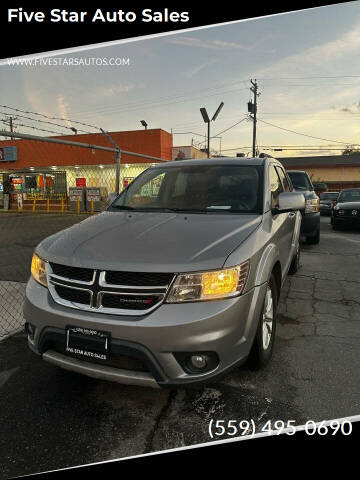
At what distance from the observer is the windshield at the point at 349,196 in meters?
11.9

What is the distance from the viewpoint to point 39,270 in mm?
2410

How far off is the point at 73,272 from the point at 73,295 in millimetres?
146

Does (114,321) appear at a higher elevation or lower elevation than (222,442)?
higher

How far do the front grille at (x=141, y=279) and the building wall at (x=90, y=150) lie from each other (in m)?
19.5

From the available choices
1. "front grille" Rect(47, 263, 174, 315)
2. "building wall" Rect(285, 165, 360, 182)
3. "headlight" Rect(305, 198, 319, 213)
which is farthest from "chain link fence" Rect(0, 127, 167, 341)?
"building wall" Rect(285, 165, 360, 182)

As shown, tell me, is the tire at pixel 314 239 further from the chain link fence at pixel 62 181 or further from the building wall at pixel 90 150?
the building wall at pixel 90 150

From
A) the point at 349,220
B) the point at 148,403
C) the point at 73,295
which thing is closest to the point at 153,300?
the point at 73,295

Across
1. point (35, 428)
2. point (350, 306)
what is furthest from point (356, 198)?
point (35, 428)

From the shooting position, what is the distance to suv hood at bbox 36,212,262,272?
2.01 metres

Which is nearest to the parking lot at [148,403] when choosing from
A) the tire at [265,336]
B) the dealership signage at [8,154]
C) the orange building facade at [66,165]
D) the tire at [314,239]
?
the tire at [265,336]

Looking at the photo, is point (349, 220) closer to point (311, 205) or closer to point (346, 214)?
point (346, 214)

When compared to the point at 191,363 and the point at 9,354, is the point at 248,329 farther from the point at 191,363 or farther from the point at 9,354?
the point at 9,354

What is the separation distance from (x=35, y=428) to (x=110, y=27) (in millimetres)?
5172

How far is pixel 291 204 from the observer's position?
302cm
